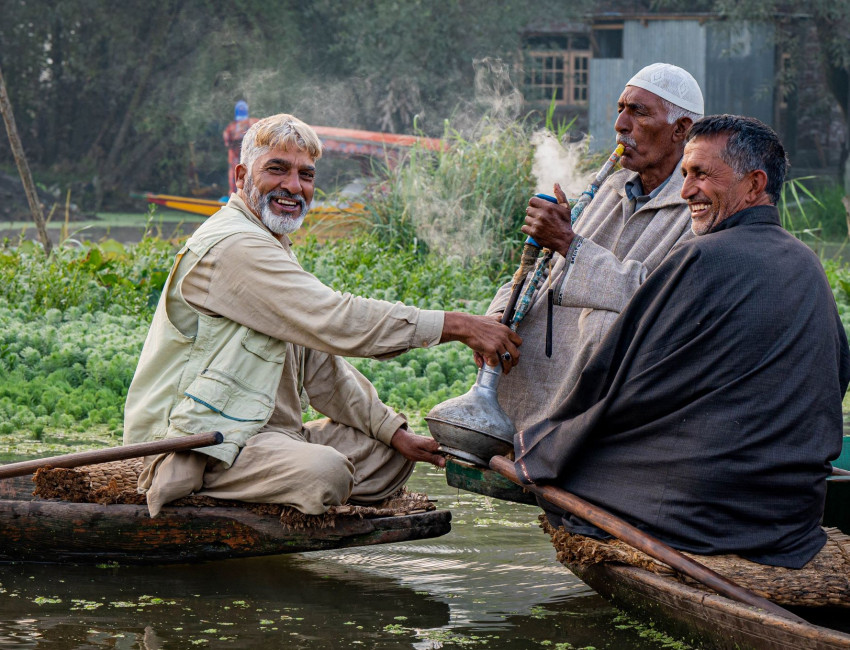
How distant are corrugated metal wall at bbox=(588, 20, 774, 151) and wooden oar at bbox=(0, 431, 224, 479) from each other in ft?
57.1

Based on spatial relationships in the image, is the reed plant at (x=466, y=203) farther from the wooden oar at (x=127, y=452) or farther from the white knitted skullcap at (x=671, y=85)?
the wooden oar at (x=127, y=452)

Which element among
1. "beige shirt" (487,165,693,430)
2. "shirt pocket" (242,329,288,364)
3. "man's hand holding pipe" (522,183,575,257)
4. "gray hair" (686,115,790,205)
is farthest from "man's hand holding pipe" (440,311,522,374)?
"gray hair" (686,115,790,205)

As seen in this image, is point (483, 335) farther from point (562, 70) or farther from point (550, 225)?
point (562, 70)

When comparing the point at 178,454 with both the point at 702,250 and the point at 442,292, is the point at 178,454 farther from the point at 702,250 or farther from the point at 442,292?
the point at 442,292

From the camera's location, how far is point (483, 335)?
12.7ft

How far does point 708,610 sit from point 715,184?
3.95ft

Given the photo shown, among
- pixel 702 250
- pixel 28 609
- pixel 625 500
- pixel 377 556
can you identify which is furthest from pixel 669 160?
pixel 28 609

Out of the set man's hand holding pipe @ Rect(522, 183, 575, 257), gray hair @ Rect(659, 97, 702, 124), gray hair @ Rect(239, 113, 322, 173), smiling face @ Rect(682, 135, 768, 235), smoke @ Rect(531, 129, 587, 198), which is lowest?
man's hand holding pipe @ Rect(522, 183, 575, 257)

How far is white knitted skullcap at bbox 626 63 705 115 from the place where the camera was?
12.7 feet

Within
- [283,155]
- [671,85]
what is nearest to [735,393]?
[671,85]

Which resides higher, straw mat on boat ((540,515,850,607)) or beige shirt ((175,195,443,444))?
beige shirt ((175,195,443,444))

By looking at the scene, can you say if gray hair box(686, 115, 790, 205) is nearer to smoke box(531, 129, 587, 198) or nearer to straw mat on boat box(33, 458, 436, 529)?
straw mat on boat box(33, 458, 436, 529)

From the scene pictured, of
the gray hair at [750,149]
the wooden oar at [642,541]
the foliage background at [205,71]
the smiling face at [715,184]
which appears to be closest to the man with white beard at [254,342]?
the wooden oar at [642,541]

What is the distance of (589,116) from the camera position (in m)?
21.1
